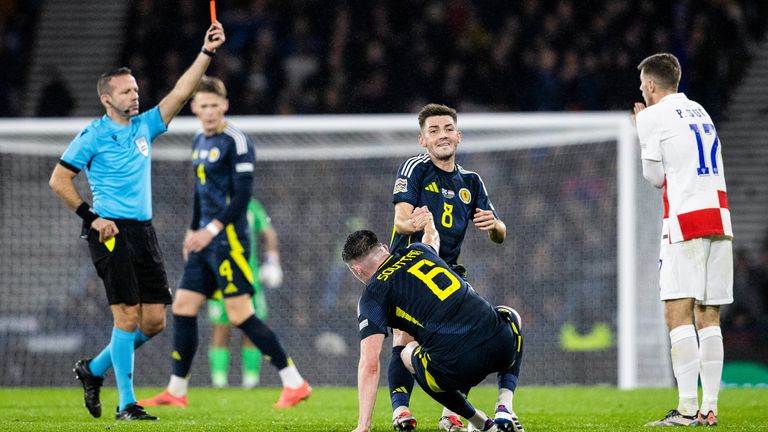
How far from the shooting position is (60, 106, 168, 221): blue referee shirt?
6965 mm

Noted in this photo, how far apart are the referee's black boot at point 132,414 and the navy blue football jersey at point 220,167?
6.36 feet

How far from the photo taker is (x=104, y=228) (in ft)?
22.3

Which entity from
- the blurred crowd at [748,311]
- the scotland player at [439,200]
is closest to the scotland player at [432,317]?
the scotland player at [439,200]

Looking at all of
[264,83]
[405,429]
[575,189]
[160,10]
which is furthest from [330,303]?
[160,10]

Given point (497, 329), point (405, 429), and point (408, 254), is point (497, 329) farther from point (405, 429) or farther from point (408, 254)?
point (405, 429)

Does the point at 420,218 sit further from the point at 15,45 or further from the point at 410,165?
the point at 15,45

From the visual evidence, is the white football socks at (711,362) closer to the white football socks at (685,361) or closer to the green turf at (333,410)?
the white football socks at (685,361)

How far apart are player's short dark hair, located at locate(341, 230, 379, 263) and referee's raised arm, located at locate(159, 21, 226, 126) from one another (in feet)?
6.85

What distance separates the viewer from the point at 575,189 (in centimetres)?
1177

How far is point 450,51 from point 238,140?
358 inches

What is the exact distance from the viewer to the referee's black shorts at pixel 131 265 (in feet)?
22.6

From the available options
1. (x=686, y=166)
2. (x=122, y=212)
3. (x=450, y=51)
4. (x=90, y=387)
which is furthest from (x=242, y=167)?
(x=450, y=51)

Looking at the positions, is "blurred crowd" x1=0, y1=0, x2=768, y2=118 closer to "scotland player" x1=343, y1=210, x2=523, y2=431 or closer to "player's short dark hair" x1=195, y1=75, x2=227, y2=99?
"player's short dark hair" x1=195, y1=75, x2=227, y2=99

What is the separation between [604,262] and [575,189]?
0.86 meters
